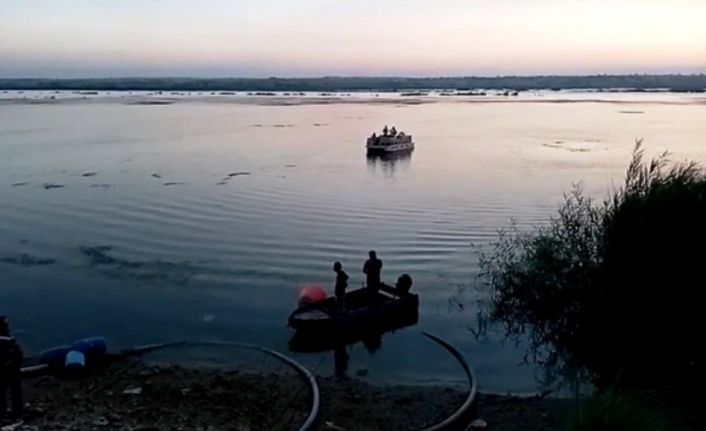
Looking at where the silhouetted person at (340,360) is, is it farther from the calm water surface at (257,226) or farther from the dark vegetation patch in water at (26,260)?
the dark vegetation patch in water at (26,260)

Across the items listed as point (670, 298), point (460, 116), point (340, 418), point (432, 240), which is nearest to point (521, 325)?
point (670, 298)

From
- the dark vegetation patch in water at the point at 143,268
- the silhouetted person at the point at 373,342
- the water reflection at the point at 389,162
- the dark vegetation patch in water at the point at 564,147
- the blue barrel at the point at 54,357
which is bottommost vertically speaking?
the water reflection at the point at 389,162

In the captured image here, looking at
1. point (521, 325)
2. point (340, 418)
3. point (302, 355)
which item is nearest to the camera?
point (340, 418)

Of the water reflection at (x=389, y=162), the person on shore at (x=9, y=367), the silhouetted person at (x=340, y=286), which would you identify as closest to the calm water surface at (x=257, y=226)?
the water reflection at (x=389, y=162)

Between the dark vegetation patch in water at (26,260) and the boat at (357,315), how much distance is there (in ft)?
32.2

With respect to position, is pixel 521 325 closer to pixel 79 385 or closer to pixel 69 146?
pixel 79 385

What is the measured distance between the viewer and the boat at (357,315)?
1555 centimetres

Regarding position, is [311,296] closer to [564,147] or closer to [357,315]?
[357,315]

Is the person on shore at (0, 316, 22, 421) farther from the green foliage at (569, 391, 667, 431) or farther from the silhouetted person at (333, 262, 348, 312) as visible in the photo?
the green foliage at (569, 391, 667, 431)

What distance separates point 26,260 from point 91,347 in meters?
9.59

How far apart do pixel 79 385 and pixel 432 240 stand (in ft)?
47.2

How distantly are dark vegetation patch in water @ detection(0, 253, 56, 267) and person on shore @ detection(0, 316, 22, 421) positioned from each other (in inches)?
457

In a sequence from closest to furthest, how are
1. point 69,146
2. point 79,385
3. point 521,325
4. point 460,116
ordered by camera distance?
point 79,385 → point 521,325 → point 69,146 → point 460,116

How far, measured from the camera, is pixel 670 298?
13.2 m
